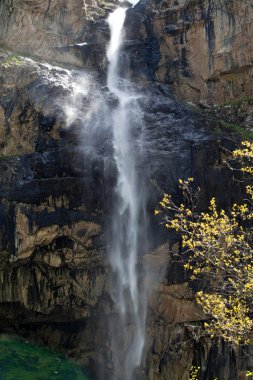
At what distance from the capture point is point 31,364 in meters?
19.4

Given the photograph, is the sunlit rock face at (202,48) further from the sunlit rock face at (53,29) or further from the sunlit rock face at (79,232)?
the sunlit rock face at (79,232)

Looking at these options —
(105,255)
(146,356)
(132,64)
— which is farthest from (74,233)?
(132,64)

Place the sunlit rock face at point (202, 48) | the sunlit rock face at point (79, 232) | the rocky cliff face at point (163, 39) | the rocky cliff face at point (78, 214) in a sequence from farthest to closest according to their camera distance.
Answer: the rocky cliff face at point (163, 39), the sunlit rock face at point (202, 48), the sunlit rock face at point (79, 232), the rocky cliff face at point (78, 214)

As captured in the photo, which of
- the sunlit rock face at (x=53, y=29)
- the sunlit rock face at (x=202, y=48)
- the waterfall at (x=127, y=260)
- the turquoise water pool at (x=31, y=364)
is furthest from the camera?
the sunlit rock face at (x=53, y=29)

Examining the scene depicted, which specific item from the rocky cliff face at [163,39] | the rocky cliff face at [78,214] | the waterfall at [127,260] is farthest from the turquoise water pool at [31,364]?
the rocky cliff face at [163,39]

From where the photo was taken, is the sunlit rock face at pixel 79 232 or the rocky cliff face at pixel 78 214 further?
the sunlit rock face at pixel 79 232

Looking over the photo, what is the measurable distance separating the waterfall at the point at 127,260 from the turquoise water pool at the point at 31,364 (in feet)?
7.20

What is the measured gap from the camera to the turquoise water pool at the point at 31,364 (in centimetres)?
1845

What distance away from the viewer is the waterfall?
67.2ft

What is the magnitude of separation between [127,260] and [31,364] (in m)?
6.66

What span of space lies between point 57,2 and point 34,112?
1419 centimetres

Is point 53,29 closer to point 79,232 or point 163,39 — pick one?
point 163,39

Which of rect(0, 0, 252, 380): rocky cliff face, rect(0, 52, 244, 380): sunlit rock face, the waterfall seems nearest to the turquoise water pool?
rect(0, 52, 244, 380): sunlit rock face

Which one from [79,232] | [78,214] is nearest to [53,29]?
[78,214]
